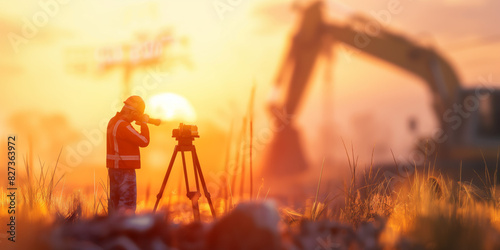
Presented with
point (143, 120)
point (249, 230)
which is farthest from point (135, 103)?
point (249, 230)

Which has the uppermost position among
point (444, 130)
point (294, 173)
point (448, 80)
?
point (448, 80)

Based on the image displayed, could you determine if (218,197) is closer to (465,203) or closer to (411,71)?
(465,203)

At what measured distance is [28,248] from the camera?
3268mm

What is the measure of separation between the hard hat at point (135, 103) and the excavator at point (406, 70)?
364 inches

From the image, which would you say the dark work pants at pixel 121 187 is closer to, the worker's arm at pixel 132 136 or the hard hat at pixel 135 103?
the worker's arm at pixel 132 136

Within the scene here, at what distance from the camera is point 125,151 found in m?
5.35

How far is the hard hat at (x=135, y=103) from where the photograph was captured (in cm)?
539

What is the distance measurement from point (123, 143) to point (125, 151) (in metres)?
0.09

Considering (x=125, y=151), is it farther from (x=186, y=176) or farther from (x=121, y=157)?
(x=186, y=176)

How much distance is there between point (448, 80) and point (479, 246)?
1207 centimetres

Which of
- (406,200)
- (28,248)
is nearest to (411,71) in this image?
(406,200)

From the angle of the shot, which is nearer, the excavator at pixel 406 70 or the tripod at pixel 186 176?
the tripod at pixel 186 176

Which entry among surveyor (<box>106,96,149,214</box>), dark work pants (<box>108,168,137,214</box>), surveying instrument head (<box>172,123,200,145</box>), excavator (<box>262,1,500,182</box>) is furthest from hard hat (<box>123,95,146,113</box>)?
excavator (<box>262,1,500,182</box>)

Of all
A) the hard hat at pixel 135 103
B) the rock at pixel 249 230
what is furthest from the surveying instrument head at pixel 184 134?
the rock at pixel 249 230
